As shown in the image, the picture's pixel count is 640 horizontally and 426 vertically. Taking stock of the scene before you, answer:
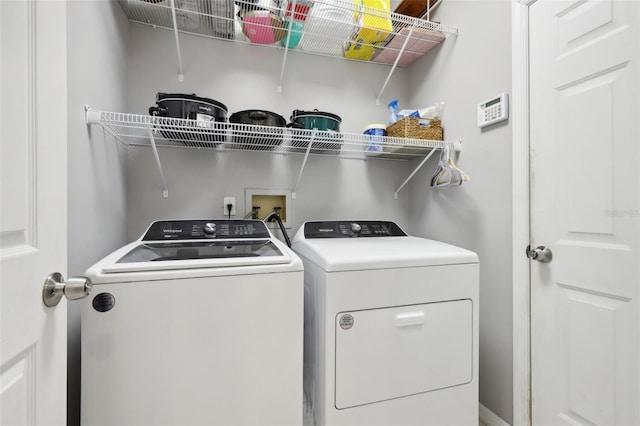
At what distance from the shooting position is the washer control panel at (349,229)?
174 cm

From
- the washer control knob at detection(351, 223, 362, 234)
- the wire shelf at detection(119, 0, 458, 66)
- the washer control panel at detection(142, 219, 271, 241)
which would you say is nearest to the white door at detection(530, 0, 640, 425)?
the wire shelf at detection(119, 0, 458, 66)

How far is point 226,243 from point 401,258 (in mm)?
801

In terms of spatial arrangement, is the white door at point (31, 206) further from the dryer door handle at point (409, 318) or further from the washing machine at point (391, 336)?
the dryer door handle at point (409, 318)

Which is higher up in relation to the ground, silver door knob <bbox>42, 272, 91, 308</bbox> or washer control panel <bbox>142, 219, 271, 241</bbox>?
washer control panel <bbox>142, 219, 271, 241</bbox>

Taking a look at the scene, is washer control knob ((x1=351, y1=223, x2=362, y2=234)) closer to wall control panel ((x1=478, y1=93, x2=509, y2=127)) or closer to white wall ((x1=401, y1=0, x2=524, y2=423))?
white wall ((x1=401, y1=0, x2=524, y2=423))

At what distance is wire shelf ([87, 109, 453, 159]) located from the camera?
4.49 ft

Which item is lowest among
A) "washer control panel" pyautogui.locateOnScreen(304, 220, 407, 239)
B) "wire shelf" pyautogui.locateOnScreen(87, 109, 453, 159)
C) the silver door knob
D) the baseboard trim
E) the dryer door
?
the baseboard trim

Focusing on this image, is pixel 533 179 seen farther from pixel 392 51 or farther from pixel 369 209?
pixel 392 51

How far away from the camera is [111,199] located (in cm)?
146

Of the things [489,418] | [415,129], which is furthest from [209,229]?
[489,418]

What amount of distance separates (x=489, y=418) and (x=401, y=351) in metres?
0.81

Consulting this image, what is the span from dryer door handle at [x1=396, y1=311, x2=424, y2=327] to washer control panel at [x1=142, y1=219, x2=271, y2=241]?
0.76 m

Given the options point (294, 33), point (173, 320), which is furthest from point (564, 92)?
point (173, 320)

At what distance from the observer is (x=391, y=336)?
1.20 m
